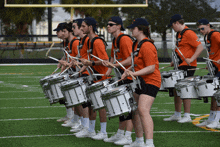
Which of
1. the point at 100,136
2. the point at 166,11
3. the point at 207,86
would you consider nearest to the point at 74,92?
the point at 100,136

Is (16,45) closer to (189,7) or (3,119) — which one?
(189,7)

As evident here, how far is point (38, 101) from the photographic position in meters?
10.3

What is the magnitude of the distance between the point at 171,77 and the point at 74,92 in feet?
6.47

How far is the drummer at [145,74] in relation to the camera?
16.4ft

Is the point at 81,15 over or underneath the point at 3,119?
over

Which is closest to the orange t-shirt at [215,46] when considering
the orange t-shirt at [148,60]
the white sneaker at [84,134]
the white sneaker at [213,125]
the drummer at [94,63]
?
the white sneaker at [213,125]

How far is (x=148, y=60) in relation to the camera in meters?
5.00

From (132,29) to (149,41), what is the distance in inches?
12.6

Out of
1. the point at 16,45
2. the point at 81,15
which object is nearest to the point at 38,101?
the point at 16,45

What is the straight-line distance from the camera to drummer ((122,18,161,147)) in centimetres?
501

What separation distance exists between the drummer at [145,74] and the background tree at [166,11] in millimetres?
22742

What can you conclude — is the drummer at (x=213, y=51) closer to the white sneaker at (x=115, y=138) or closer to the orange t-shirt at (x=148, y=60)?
the white sneaker at (x=115, y=138)

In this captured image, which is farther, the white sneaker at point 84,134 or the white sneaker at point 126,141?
the white sneaker at point 84,134

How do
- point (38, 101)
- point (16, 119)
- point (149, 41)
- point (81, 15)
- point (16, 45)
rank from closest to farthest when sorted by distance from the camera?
point (149, 41) < point (16, 119) < point (38, 101) < point (16, 45) < point (81, 15)
